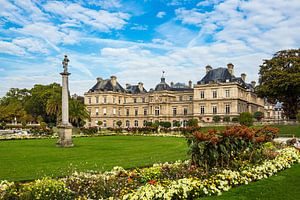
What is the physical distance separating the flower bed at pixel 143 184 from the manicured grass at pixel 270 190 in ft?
0.86

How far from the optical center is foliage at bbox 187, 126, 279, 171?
9.97 meters

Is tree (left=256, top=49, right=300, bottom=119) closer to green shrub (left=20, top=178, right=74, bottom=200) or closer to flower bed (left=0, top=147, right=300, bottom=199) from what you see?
flower bed (left=0, top=147, right=300, bottom=199)

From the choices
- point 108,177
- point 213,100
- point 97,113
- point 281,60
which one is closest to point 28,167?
point 108,177

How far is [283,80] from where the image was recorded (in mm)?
42812

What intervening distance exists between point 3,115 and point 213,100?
44381 millimetres

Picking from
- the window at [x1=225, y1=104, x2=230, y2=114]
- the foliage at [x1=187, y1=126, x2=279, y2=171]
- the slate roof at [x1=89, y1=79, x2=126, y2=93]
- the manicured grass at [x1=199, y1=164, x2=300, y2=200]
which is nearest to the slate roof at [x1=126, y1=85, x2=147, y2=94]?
the slate roof at [x1=89, y1=79, x2=126, y2=93]

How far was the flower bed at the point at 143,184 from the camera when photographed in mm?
6566

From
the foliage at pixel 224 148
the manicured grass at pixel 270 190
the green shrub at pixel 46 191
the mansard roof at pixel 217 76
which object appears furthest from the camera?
the mansard roof at pixel 217 76

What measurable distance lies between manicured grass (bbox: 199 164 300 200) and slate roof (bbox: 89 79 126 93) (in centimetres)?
7444

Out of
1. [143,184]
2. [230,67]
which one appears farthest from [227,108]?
[143,184]

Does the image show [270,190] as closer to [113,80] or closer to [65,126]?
[65,126]

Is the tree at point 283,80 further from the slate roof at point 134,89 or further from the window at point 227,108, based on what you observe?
the slate roof at point 134,89

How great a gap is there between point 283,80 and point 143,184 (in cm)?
3934

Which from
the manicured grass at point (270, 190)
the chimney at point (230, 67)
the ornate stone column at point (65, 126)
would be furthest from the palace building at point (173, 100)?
the manicured grass at point (270, 190)
